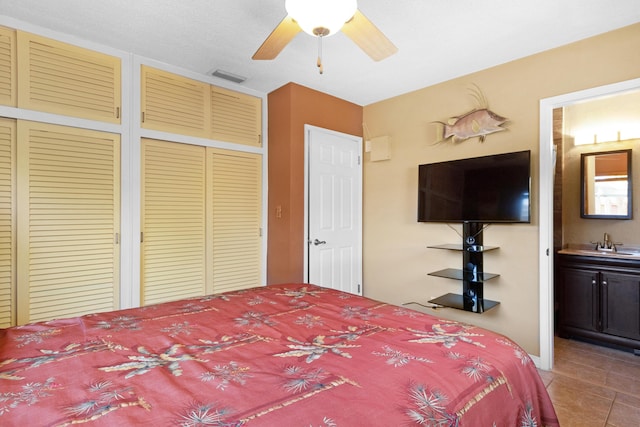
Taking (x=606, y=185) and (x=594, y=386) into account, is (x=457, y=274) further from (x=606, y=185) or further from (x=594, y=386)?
(x=606, y=185)

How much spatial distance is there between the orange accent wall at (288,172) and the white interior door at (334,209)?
0.34 ft

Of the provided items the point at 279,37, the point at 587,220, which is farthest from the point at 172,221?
the point at 587,220

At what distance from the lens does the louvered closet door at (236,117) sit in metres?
3.26

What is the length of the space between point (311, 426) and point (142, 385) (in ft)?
1.70

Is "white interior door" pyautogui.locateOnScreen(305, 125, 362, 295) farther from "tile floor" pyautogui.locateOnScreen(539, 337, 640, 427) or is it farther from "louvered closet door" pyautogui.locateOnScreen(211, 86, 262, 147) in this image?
"tile floor" pyautogui.locateOnScreen(539, 337, 640, 427)

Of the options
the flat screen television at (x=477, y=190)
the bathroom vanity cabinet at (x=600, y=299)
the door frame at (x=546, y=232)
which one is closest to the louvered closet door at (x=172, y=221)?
the flat screen television at (x=477, y=190)

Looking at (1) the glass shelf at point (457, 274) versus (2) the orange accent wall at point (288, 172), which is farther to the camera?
(2) the orange accent wall at point (288, 172)

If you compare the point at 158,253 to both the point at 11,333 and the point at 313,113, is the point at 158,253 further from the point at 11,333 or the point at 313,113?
the point at 313,113

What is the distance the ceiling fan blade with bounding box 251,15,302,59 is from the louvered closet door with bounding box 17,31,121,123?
4.71ft

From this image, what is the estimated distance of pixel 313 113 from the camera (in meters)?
3.51

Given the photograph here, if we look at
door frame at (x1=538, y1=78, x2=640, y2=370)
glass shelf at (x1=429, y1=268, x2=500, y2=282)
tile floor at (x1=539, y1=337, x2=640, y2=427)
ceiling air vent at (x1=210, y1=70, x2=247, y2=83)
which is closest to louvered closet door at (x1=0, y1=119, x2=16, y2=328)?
ceiling air vent at (x1=210, y1=70, x2=247, y2=83)

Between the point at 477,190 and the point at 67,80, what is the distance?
11.1 feet

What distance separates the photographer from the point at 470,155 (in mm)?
3107

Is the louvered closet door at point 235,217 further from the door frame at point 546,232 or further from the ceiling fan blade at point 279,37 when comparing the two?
the door frame at point 546,232
